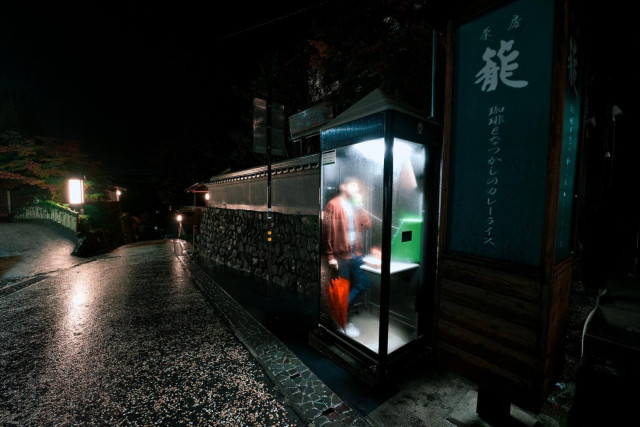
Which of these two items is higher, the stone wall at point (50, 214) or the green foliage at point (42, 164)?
the green foliage at point (42, 164)

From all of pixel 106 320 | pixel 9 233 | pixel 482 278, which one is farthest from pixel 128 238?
pixel 482 278

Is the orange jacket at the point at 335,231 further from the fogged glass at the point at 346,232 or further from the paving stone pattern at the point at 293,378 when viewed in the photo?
the paving stone pattern at the point at 293,378

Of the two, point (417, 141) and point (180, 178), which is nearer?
point (417, 141)

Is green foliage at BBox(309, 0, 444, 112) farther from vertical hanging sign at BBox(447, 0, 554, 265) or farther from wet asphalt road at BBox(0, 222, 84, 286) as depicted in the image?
wet asphalt road at BBox(0, 222, 84, 286)

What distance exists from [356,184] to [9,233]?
80.4 feet

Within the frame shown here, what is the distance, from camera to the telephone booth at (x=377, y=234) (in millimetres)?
3777

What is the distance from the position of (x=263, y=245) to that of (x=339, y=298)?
6.02 meters

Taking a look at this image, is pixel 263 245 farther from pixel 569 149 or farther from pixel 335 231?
pixel 569 149

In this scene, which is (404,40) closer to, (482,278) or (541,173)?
(541,173)

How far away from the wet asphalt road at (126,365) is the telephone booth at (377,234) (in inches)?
59.2

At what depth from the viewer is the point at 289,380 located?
3.98 metres

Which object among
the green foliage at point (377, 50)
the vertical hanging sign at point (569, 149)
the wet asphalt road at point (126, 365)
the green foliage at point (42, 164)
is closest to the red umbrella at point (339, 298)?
the wet asphalt road at point (126, 365)

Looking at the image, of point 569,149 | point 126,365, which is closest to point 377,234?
point 569,149

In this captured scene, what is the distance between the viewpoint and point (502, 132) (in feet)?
8.80
